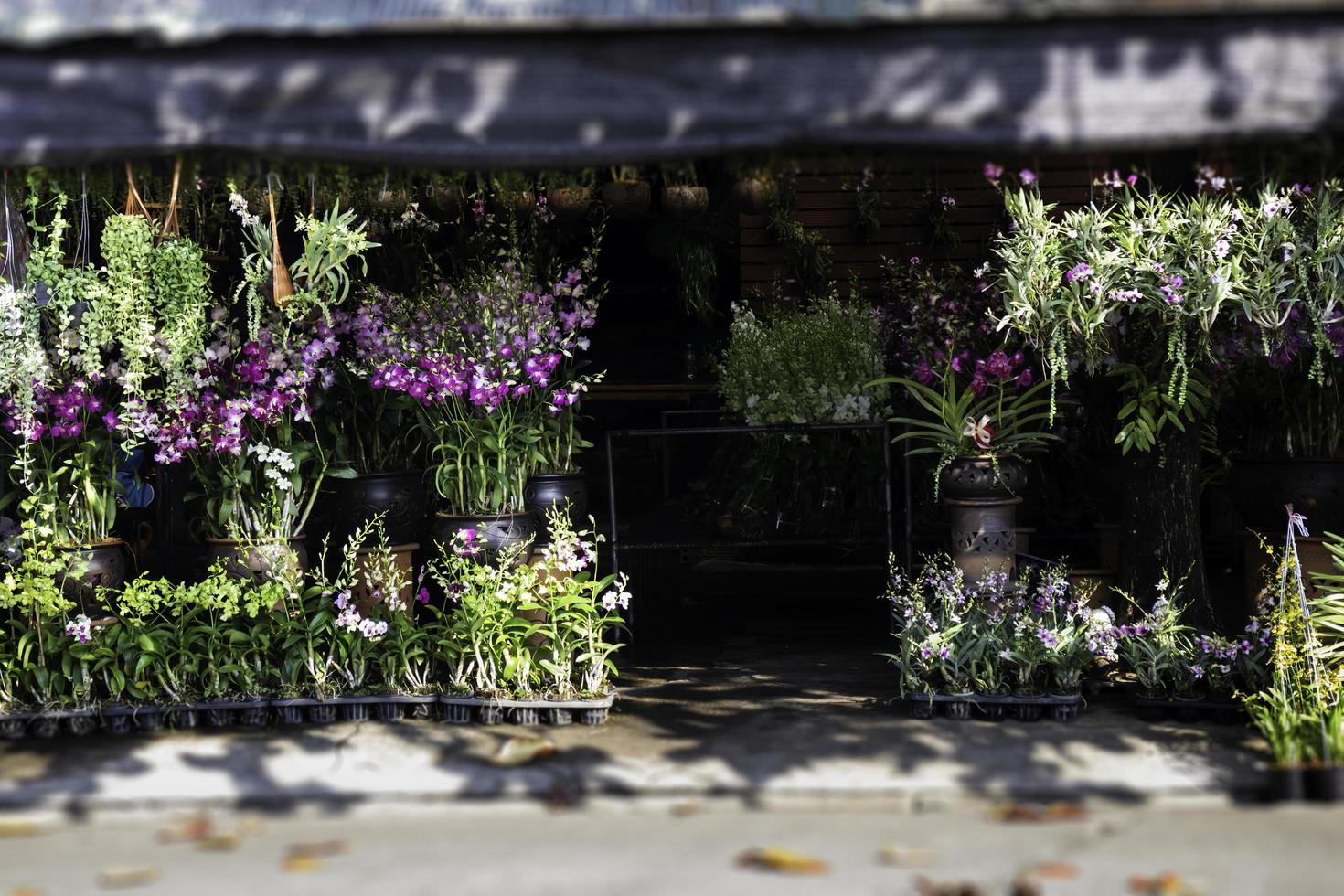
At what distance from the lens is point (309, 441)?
5922 mm

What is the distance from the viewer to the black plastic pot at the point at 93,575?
18.0 feet

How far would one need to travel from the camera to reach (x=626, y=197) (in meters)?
8.36

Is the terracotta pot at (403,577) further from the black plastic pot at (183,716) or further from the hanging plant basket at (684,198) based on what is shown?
the hanging plant basket at (684,198)

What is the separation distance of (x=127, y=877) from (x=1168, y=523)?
452 cm

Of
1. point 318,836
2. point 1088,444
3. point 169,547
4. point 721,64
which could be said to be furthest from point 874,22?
point 169,547

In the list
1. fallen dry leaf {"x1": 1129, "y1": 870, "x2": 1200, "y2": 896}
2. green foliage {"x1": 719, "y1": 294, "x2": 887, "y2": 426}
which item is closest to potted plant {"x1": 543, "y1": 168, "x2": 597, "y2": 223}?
green foliage {"x1": 719, "y1": 294, "x2": 887, "y2": 426}

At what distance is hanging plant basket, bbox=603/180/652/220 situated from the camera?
27.3ft

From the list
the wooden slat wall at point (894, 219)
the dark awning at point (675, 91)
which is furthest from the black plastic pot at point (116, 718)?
the wooden slat wall at point (894, 219)

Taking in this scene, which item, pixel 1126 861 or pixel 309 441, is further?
pixel 309 441

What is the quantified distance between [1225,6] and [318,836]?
3.49m

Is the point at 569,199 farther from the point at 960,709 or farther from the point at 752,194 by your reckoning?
the point at 960,709

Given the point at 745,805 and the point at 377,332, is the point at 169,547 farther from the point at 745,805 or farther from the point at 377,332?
the point at 745,805

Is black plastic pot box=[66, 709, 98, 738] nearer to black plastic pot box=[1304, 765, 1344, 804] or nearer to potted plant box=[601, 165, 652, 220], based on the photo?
black plastic pot box=[1304, 765, 1344, 804]

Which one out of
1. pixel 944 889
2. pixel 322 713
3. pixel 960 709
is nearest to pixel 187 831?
pixel 322 713
